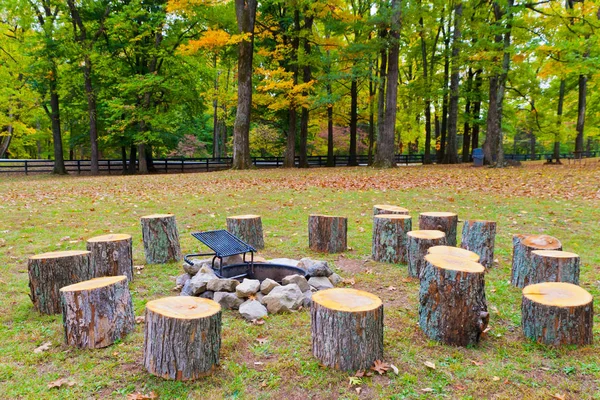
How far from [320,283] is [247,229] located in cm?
186

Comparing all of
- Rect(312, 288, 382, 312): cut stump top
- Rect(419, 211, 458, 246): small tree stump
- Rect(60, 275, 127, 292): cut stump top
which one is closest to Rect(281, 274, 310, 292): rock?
Rect(312, 288, 382, 312): cut stump top

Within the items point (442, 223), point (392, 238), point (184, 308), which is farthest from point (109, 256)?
point (442, 223)

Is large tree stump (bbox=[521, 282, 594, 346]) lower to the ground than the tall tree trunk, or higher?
lower

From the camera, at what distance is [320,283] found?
4.16 m

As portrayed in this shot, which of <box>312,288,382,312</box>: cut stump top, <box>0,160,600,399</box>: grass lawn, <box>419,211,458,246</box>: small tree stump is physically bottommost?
<box>0,160,600,399</box>: grass lawn

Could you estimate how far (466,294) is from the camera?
2.97m

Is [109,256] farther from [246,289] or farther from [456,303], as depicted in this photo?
[456,303]

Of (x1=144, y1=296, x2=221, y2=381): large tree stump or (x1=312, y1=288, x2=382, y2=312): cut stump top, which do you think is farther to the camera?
(x1=312, y1=288, x2=382, y2=312): cut stump top

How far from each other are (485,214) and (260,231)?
4.72 meters

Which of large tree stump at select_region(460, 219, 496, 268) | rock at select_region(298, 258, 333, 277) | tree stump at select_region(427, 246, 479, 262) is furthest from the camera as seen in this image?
large tree stump at select_region(460, 219, 496, 268)

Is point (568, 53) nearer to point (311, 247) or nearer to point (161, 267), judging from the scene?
point (311, 247)

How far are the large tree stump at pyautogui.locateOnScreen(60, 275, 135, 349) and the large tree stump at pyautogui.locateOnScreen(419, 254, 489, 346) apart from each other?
8.19 feet

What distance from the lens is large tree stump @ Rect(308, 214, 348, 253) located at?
5.57 metres

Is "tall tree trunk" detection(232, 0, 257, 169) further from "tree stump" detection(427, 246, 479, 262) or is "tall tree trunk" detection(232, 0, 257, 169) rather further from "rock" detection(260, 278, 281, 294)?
"tree stump" detection(427, 246, 479, 262)
